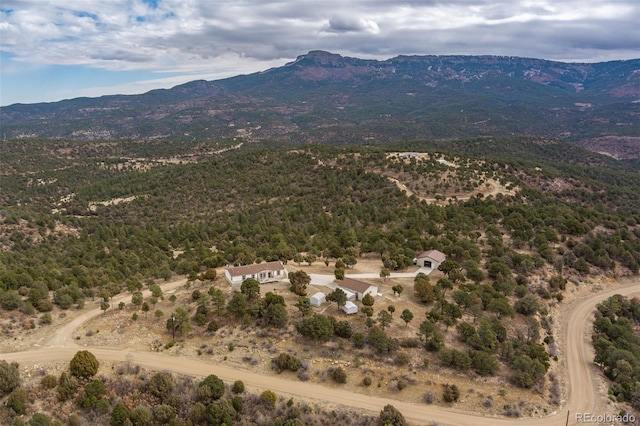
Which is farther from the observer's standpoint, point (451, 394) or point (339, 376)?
point (339, 376)

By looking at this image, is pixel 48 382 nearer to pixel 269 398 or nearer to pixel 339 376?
pixel 269 398

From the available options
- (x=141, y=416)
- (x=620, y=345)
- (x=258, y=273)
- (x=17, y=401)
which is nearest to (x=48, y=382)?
(x=17, y=401)

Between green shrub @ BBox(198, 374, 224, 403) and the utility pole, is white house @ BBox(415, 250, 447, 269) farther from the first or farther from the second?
green shrub @ BBox(198, 374, 224, 403)

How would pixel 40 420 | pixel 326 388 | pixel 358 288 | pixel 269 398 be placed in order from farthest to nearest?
pixel 358 288 → pixel 326 388 → pixel 269 398 → pixel 40 420

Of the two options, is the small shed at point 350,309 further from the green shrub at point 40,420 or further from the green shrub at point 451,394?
the green shrub at point 40,420

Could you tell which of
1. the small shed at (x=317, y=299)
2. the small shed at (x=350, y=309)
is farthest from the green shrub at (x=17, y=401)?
the small shed at (x=350, y=309)

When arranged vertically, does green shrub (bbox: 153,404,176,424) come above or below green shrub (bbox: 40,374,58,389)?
below

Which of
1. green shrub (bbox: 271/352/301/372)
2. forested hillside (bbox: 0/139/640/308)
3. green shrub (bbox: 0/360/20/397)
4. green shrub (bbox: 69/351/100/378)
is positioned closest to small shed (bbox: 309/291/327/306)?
green shrub (bbox: 271/352/301/372)

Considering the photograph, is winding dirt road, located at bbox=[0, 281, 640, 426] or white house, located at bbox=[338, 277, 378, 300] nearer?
winding dirt road, located at bbox=[0, 281, 640, 426]
